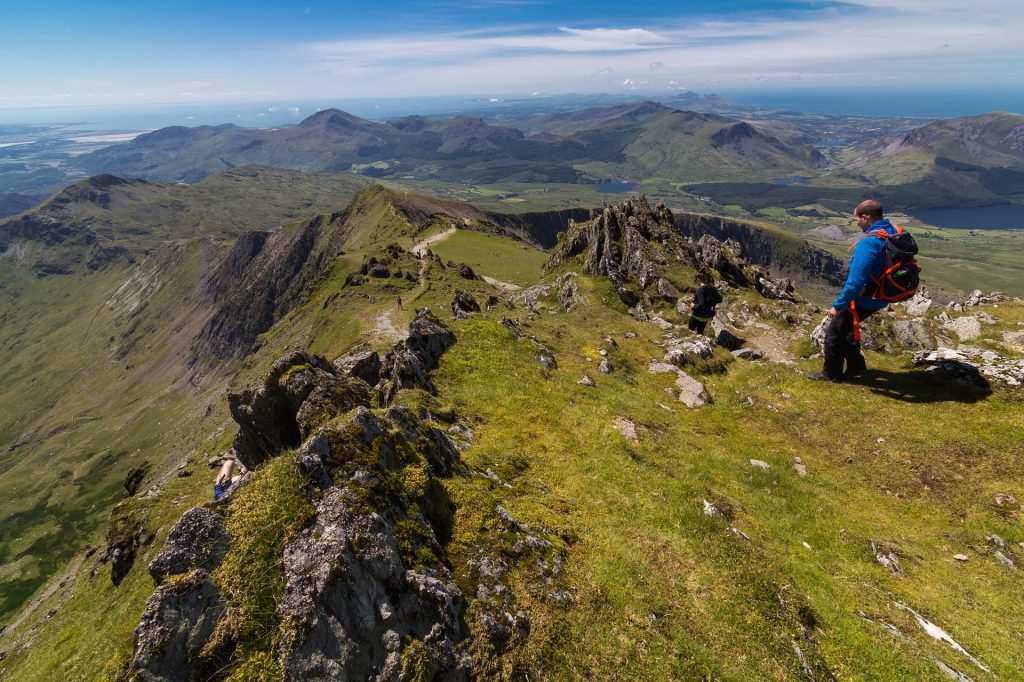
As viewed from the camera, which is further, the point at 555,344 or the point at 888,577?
the point at 555,344

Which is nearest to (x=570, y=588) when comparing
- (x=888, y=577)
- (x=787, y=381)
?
(x=888, y=577)

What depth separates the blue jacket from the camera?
66.7 feet

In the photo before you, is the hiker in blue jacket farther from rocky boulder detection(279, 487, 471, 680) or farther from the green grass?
the green grass

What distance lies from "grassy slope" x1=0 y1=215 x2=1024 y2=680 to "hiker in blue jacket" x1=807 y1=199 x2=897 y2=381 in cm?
221

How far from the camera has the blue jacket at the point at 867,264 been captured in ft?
66.7

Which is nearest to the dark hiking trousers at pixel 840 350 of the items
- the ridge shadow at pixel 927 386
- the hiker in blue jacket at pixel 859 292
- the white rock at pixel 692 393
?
the hiker in blue jacket at pixel 859 292

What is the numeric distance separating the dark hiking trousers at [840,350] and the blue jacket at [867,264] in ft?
6.20

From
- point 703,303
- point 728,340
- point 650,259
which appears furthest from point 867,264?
point 650,259

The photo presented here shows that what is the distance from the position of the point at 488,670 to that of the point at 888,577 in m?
13.2

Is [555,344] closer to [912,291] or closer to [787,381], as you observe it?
[787,381]

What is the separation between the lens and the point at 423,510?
12039 millimetres

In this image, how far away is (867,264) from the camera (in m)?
20.5

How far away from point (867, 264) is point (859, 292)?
1.31 m

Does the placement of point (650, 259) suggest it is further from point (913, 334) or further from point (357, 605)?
point (357, 605)
